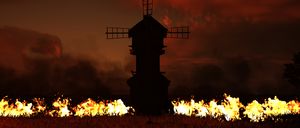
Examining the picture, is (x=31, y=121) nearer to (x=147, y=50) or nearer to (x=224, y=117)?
(x=224, y=117)

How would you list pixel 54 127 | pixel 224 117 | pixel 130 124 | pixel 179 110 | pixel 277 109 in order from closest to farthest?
1. pixel 54 127
2. pixel 130 124
3. pixel 224 117
4. pixel 179 110
5. pixel 277 109

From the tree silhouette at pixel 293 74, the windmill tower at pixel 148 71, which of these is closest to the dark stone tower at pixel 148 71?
the windmill tower at pixel 148 71

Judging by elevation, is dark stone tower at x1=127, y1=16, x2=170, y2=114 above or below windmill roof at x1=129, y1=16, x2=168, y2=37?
below

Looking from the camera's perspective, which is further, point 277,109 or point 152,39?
point 277,109

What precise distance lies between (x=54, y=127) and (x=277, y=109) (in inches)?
892

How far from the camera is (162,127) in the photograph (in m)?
21.9

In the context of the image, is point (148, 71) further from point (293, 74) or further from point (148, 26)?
point (293, 74)

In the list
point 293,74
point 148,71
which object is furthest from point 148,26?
point 293,74

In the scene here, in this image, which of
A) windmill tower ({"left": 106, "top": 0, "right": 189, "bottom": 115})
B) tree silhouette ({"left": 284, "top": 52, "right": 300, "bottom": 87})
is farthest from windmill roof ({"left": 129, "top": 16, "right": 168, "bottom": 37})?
tree silhouette ({"left": 284, "top": 52, "right": 300, "bottom": 87})

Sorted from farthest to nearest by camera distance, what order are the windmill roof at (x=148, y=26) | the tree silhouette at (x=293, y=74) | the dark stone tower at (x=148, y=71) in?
the tree silhouette at (x=293, y=74)
the windmill roof at (x=148, y=26)
the dark stone tower at (x=148, y=71)

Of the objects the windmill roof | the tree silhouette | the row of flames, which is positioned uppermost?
the windmill roof

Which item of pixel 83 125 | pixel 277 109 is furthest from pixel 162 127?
pixel 277 109

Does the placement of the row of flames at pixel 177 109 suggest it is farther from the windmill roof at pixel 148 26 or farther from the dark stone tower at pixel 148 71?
the windmill roof at pixel 148 26

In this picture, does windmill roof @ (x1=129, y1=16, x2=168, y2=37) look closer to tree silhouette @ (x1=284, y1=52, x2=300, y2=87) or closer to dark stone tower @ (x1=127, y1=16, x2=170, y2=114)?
dark stone tower @ (x1=127, y1=16, x2=170, y2=114)
